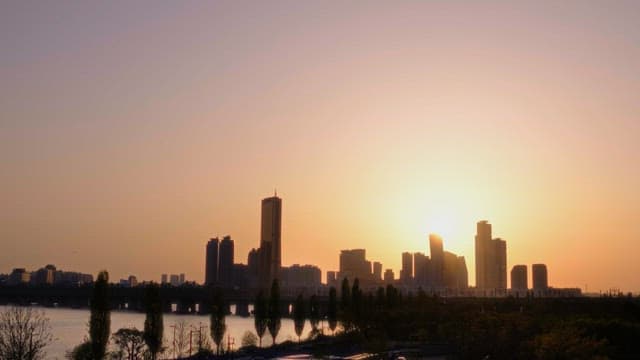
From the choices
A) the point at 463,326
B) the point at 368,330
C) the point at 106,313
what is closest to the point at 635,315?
the point at 463,326

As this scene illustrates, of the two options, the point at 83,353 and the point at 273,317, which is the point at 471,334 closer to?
the point at 83,353

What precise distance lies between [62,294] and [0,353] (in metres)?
160

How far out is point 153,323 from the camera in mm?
70375

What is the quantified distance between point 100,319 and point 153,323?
33.3ft

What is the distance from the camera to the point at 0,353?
40844 millimetres

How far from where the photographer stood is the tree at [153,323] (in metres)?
69.1

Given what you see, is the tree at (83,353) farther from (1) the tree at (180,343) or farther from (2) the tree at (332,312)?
(2) the tree at (332,312)

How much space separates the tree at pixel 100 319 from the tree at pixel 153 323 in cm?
683

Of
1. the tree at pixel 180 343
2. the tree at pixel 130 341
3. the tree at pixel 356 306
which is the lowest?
the tree at pixel 180 343

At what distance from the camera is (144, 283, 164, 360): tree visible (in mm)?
69062

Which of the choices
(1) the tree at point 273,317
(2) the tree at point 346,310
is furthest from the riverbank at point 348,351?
(2) the tree at point 346,310

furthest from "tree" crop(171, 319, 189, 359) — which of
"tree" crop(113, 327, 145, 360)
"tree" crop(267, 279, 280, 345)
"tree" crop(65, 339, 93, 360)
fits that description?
"tree" crop(65, 339, 93, 360)

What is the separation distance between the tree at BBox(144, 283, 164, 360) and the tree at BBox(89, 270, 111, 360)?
6.83 m

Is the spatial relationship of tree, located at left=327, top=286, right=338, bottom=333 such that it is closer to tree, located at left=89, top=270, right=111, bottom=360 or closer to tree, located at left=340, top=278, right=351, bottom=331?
tree, located at left=340, top=278, right=351, bottom=331
